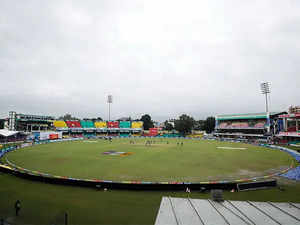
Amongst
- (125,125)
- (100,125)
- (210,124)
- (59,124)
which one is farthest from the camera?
(210,124)

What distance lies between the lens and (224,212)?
9.38m

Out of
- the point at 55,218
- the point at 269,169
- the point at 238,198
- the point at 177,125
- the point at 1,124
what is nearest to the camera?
the point at 55,218

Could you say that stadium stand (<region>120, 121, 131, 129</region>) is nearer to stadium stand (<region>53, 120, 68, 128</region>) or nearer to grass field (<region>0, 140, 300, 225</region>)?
stadium stand (<region>53, 120, 68, 128</region>)

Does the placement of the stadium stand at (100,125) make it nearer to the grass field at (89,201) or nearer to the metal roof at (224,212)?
the grass field at (89,201)

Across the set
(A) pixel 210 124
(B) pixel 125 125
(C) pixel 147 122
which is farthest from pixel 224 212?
(C) pixel 147 122

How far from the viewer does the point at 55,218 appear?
352 inches

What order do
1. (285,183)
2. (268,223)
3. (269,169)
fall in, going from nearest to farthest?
1. (268,223)
2. (285,183)
3. (269,169)

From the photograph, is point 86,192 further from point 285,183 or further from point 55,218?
point 285,183

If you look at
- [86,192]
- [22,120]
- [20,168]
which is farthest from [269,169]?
[22,120]

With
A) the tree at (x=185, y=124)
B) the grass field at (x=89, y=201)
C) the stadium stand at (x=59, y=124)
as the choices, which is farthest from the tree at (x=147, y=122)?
the grass field at (x=89, y=201)

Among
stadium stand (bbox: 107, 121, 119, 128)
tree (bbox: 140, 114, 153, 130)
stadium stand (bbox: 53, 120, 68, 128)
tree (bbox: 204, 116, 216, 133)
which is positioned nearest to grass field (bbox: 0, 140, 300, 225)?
stadium stand (bbox: 53, 120, 68, 128)

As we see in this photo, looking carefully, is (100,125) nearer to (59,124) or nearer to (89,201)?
(59,124)

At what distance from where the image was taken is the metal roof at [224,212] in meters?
A: 8.53

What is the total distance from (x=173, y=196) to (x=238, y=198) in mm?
4290
